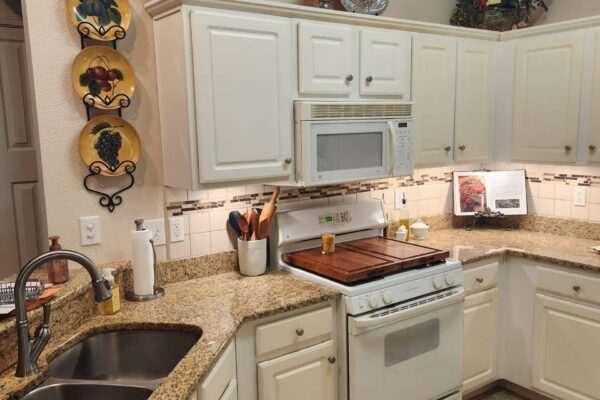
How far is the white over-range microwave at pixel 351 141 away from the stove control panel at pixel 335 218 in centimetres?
31

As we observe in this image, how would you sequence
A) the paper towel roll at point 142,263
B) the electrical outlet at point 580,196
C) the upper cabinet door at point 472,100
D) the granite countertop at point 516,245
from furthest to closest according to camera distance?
the electrical outlet at point 580,196 < the upper cabinet door at point 472,100 < the granite countertop at point 516,245 < the paper towel roll at point 142,263

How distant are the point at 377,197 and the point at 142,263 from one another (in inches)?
59.5

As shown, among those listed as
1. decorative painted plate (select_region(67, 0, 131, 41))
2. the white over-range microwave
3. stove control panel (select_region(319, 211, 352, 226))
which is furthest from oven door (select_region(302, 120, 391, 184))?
decorative painted plate (select_region(67, 0, 131, 41))

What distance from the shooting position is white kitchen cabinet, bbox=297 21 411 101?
2361 mm

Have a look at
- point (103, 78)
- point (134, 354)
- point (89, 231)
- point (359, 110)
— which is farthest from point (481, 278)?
point (103, 78)

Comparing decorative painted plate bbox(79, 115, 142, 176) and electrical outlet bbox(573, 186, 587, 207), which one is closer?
decorative painted plate bbox(79, 115, 142, 176)

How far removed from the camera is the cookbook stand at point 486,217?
335cm

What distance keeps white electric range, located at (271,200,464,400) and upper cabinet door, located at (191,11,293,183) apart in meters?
0.44

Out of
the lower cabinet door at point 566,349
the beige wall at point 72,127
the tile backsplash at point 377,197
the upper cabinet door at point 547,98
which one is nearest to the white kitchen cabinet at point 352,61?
the tile backsplash at point 377,197

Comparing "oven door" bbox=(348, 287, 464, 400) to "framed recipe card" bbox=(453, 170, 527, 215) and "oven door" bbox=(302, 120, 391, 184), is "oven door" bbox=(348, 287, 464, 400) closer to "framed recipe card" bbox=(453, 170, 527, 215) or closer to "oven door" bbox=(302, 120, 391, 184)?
"oven door" bbox=(302, 120, 391, 184)

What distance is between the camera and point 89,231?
86.1 inches

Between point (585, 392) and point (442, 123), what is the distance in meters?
1.62

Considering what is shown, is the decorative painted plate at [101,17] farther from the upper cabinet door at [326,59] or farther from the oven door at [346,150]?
the oven door at [346,150]

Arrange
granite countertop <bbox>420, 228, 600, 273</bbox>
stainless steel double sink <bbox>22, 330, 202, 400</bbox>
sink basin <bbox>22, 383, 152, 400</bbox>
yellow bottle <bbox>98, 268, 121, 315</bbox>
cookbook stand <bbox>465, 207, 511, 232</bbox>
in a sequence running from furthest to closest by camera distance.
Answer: cookbook stand <bbox>465, 207, 511, 232</bbox>, granite countertop <bbox>420, 228, 600, 273</bbox>, yellow bottle <bbox>98, 268, 121, 315</bbox>, stainless steel double sink <bbox>22, 330, 202, 400</bbox>, sink basin <bbox>22, 383, 152, 400</bbox>
